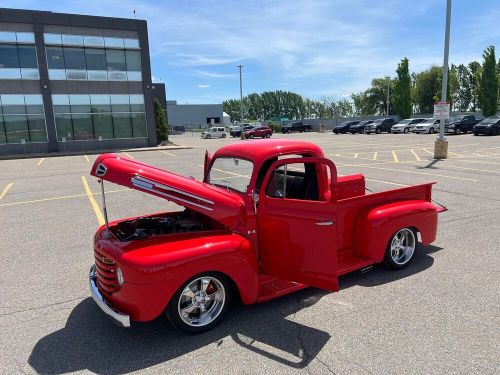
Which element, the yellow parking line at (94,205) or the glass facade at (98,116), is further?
the glass facade at (98,116)

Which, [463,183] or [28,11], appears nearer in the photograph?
[463,183]

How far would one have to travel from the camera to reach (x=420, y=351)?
3287 millimetres

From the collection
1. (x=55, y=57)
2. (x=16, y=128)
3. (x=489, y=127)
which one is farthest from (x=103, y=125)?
(x=489, y=127)

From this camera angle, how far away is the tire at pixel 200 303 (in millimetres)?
3487

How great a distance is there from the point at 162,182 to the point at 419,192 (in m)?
3.77

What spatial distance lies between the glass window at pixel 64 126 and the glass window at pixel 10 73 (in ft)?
12.7

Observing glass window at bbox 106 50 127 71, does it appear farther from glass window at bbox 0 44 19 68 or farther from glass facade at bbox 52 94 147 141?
glass window at bbox 0 44 19 68

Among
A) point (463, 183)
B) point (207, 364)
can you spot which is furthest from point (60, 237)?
point (463, 183)

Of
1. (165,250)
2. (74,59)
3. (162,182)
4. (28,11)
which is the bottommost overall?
(165,250)

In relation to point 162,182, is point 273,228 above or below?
below

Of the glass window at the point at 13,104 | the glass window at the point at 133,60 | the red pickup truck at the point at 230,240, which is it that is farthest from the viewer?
the glass window at the point at 133,60

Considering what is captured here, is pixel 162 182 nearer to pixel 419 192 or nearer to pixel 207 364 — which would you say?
pixel 207 364

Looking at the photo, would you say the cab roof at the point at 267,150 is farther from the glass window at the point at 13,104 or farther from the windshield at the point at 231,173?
the glass window at the point at 13,104

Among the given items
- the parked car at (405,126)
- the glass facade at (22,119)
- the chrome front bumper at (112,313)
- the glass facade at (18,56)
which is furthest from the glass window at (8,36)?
the parked car at (405,126)
